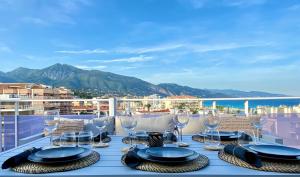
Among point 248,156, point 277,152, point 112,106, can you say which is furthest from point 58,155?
point 112,106

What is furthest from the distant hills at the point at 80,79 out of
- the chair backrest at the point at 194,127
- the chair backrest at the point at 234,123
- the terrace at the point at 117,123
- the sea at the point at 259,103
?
the chair backrest at the point at 234,123

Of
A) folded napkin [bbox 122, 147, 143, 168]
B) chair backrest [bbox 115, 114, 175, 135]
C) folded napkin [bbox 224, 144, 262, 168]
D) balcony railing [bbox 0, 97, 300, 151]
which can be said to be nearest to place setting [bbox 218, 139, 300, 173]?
folded napkin [bbox 224, 144, 262, 168]

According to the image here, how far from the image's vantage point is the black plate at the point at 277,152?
46.6 inches

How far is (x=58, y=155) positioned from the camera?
50.4 inches

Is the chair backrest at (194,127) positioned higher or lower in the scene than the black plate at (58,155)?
lower

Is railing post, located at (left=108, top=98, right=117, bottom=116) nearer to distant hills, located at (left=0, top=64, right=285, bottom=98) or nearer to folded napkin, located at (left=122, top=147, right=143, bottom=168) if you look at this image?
folded napkin, located at (left=122, top=147, right=143, bottom=168)

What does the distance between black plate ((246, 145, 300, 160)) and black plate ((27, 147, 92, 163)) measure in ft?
2.80

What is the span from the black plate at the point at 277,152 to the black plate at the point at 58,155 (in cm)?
85

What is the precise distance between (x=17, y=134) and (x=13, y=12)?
33.7 feet

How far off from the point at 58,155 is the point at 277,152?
1.08 meters

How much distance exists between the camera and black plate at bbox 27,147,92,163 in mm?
1174

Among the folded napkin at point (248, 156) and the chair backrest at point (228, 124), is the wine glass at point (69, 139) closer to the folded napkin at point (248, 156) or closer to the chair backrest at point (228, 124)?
the folded napkin at point (248, 156)

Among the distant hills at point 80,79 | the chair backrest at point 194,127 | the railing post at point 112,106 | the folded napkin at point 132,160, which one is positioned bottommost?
the chair backrest at point 194,127

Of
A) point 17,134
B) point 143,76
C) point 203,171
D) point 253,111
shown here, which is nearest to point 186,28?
point 143,76
